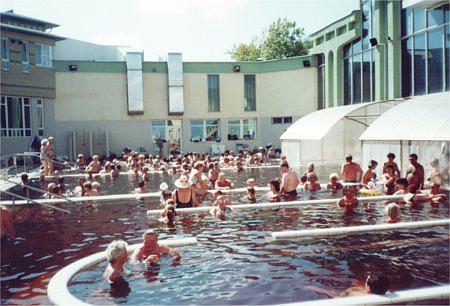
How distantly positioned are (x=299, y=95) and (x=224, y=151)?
24.2 ft

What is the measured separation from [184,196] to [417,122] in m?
8.73

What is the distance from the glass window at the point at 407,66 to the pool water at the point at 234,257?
12.1 m

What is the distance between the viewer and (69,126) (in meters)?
34.2

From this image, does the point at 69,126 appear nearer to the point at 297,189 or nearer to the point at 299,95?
the point at 299,95

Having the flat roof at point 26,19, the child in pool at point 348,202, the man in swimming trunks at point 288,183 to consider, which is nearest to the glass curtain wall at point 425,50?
the man in swimming trunks at point 288,183

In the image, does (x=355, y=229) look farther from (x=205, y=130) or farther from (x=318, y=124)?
(x=205, y=130)

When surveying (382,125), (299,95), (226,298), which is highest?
(299,95)

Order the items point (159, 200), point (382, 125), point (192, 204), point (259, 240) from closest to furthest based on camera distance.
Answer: point (259, 240)
point (192, 204)
point (159, 200)
point (382, 125)

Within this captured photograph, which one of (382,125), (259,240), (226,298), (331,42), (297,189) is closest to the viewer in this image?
(226,298)

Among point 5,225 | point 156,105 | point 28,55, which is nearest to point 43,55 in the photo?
point 28,55

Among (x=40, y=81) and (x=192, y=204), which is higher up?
(x=40, y=81)

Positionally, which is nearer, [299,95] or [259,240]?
[259,240]

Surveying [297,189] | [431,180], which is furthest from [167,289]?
[431,180]

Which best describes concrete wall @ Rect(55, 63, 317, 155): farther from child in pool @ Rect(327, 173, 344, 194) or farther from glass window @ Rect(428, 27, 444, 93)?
child in pool @ Rect(327, 173, 344, 194)
